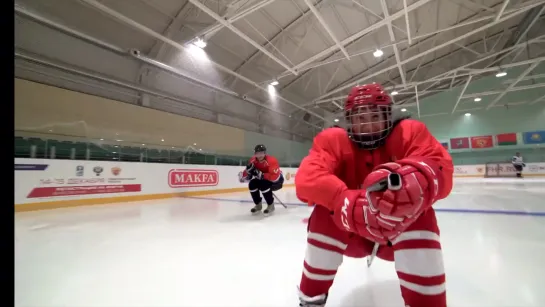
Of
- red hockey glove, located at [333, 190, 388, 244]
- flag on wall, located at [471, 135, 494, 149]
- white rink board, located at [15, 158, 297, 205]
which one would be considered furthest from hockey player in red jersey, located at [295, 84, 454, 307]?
flag on wall, located at [471, 135, 494, 149]

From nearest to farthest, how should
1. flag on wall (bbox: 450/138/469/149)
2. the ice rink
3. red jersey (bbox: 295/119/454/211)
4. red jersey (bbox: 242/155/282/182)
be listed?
red jersey (bbox: 295/119/454/211) → the ice rink → red jersey (bbox: 242/155/282/182) → flag on wall (bbox: 450/138/469/149)

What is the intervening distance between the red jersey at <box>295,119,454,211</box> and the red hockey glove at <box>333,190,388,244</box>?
0.04 m

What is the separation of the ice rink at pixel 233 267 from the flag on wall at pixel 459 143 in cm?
1624

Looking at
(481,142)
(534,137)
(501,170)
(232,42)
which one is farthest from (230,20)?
(534,137)

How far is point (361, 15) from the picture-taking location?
25.4 feet

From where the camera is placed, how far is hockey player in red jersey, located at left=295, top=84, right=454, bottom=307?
75 cm

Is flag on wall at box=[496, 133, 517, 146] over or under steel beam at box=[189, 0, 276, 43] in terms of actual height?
under

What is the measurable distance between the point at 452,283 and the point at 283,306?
93 centimetres

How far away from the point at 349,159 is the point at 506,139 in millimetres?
19245

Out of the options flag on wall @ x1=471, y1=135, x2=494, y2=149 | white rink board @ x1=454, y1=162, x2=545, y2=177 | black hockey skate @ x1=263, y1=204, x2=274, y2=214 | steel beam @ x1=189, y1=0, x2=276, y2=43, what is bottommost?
white rink board @ x1=454, y1=162, x2=545, y2=177

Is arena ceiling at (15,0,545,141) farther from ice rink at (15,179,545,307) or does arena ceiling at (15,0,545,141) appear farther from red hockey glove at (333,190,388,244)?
red hockey glove at (333,190,388,244)

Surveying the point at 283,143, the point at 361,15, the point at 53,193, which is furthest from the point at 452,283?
the point at 283,143

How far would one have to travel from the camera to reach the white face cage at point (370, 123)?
3.23 ft
